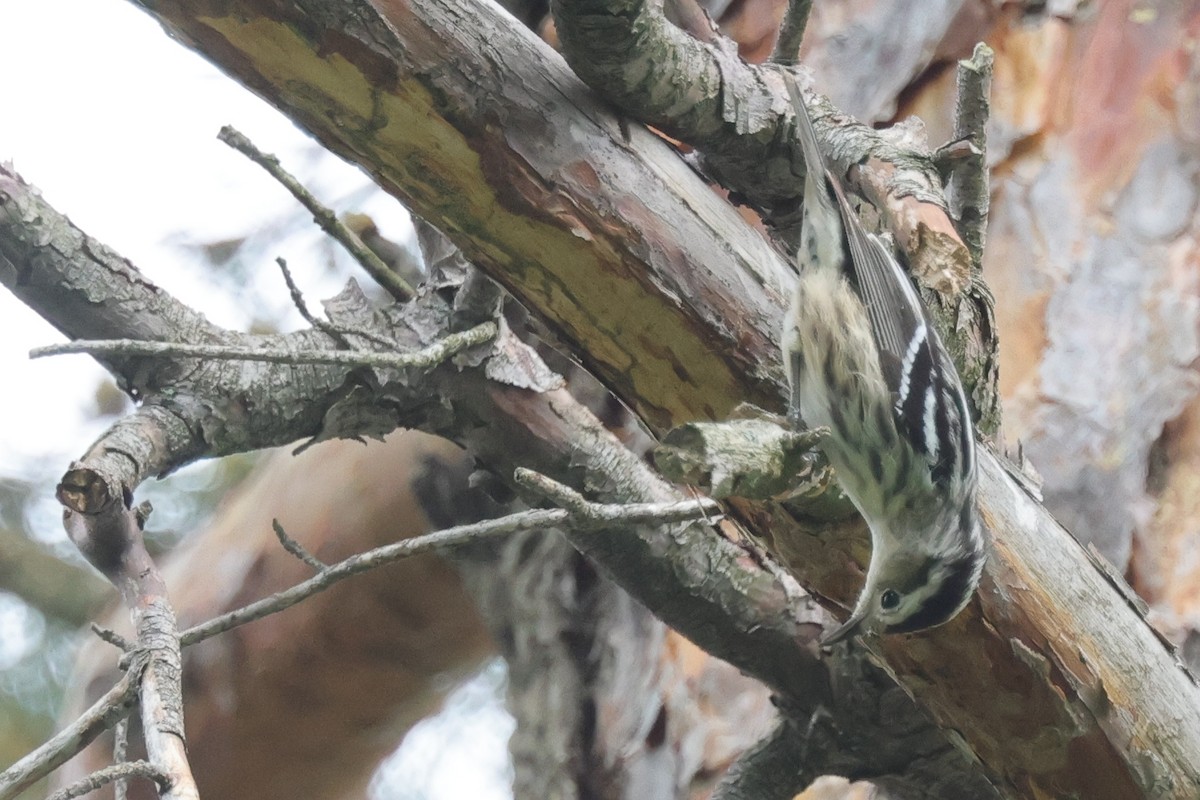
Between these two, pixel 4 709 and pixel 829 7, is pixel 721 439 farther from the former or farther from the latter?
pixel 4 709

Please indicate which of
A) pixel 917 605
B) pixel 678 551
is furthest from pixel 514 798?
pixel 917 605

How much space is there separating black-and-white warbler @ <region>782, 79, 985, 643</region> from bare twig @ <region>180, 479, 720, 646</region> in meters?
Result: 0.23

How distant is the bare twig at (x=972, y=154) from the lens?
150 centimetres

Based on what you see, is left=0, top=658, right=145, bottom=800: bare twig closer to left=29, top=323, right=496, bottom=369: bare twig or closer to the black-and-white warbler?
left=29, top=323, right=496, bottom=369: bare twig

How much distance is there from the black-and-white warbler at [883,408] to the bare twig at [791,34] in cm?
12

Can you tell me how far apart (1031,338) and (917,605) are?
1.22m

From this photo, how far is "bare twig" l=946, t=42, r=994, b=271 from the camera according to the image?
1.50 metres

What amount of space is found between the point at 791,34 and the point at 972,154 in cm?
36

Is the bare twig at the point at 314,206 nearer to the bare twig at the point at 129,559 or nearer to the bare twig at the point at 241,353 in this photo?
the bare twig at the point at 241,353

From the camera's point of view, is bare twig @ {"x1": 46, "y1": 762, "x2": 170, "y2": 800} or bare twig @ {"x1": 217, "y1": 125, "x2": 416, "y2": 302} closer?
bare twig @ {"x1": 46, "y1": 762, "x2": 170, "y2": 800}

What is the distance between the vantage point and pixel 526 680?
8.25 ft

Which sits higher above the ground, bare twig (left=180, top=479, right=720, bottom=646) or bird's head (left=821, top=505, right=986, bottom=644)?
bare twig (left=180, top=479, right=720, bottom=646)

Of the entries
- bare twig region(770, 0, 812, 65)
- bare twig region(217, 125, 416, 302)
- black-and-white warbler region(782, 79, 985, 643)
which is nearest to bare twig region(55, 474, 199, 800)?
bare twig region(217, 125, 416, 302)

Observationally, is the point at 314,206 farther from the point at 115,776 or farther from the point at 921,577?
the point at 921,577
